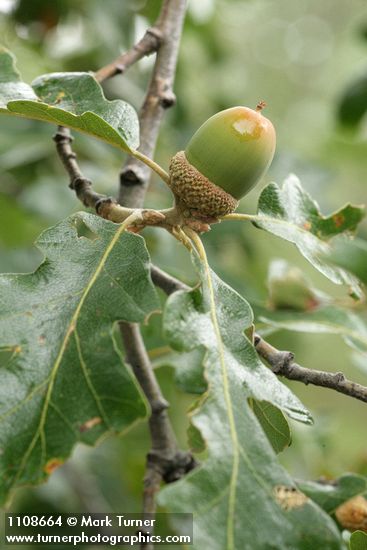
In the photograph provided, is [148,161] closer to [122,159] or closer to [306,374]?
[306,374]

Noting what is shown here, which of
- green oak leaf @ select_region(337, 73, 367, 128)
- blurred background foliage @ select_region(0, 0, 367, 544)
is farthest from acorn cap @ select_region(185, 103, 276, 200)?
green oak leaf @ select_region(337, 73, 367, 128)

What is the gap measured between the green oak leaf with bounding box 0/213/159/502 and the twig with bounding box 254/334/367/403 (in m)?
0.18

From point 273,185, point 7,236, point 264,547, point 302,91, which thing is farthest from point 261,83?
point 264,547

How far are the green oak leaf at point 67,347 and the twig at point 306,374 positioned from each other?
0.60 feet

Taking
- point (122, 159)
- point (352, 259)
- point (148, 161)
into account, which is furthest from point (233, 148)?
point (122, 159)

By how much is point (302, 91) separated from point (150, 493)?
192 inches

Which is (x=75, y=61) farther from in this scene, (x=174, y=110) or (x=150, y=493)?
(x=150, y=493)

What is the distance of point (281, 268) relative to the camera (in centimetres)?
155

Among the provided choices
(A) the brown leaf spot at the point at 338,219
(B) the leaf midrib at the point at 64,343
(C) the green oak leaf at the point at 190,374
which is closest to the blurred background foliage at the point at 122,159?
(C) the green oak leaf at the point at 190,374

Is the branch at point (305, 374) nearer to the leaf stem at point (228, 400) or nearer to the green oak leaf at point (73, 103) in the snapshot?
the leaf stem at point (228, 400)

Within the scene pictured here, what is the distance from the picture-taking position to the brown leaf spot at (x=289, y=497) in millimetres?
807

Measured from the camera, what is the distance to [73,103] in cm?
107

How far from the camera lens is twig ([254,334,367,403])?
90 centimetres

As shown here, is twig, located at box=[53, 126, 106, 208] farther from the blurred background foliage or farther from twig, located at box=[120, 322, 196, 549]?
the blurred background foliage
